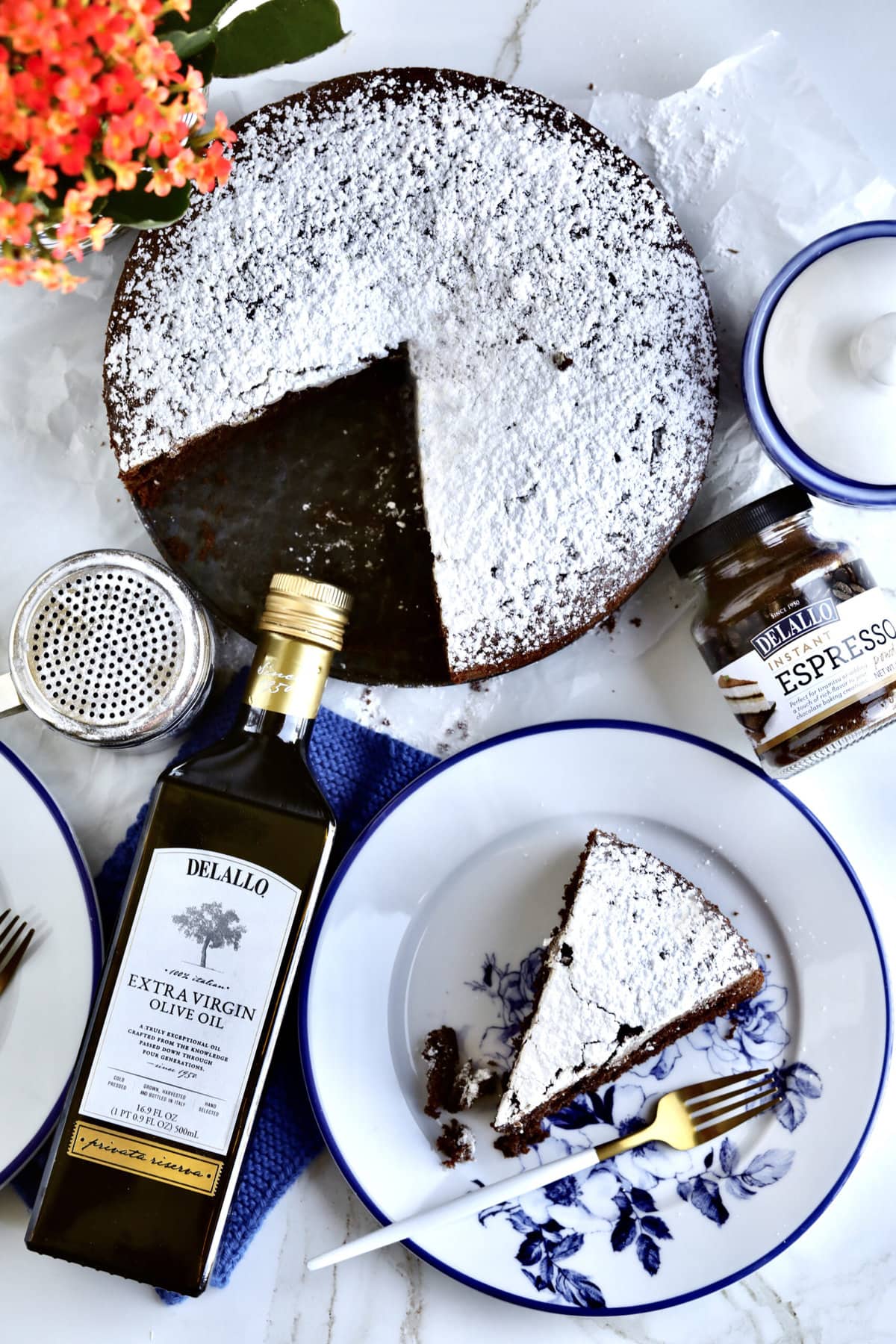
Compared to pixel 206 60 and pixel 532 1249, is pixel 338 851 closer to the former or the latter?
pixel 532 1249

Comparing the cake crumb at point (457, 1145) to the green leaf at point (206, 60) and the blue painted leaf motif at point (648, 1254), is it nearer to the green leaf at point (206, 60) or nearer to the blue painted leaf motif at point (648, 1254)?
the blue painted leaf motif at point (648, 1254)

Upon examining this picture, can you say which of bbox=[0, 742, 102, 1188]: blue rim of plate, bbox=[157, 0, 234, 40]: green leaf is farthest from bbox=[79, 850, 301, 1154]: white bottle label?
bbox=[157, 0, 234, 40]: green leaf

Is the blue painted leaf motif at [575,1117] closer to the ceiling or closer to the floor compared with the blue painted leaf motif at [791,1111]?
closer to the floor

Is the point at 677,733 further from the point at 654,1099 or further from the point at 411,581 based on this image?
the point at 654,1099

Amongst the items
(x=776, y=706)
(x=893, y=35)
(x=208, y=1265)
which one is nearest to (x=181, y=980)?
(x=208, y=1265)

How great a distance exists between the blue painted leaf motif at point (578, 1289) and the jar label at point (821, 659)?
34.6 inches

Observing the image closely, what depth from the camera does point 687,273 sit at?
5.08ft

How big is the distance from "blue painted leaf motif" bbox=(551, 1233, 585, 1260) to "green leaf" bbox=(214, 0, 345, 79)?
173 centimetres

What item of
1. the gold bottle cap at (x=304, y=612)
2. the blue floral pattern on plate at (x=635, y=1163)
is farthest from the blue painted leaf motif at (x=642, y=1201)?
the gold bottle cap at (x=304, y=612)

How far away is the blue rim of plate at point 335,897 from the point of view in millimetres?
1551

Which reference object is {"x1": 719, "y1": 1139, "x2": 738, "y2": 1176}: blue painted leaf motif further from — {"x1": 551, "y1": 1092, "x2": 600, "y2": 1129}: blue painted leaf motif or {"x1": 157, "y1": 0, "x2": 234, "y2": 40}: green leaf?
{"x1": 157, "y1": 0, "x2": 234, "y2": 40}: green leaf

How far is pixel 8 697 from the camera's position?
156 cm

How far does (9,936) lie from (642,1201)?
1053mm

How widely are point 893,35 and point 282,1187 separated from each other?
2058 mm
